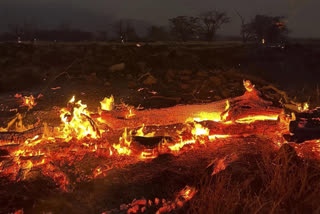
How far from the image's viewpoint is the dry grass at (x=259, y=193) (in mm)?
2637

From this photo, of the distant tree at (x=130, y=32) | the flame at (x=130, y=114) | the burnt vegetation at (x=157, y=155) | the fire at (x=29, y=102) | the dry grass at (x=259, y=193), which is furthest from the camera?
the distant tree at (x=130, y=32)

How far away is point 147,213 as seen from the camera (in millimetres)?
2881

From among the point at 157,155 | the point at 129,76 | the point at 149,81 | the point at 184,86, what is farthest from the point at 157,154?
the point at 129,76

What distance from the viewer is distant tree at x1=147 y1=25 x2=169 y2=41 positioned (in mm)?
38944

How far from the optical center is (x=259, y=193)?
294 centimetres

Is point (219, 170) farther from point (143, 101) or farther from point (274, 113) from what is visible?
point (143, 101)

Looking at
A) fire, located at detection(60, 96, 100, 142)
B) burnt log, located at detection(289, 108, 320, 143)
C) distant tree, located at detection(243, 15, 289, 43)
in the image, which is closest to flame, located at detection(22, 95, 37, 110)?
fire, located at detection(60, 96, 100, 142)

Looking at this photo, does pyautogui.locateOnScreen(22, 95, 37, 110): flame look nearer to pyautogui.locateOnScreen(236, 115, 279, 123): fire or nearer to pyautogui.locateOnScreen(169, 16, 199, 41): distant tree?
pyautogui.locateOnScreen(236, 115, 279, 123): fire

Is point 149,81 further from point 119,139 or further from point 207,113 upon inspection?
point 119,139

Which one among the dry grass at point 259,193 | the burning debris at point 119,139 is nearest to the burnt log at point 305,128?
the burning debris at point 119,139

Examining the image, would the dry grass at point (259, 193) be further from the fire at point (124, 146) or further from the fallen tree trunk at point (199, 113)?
the fallen tree trunk at point (199, 113)

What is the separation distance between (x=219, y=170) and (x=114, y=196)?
1268mm

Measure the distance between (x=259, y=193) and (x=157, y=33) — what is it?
128ft

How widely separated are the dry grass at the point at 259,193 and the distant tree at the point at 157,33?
A: 1441 inches
